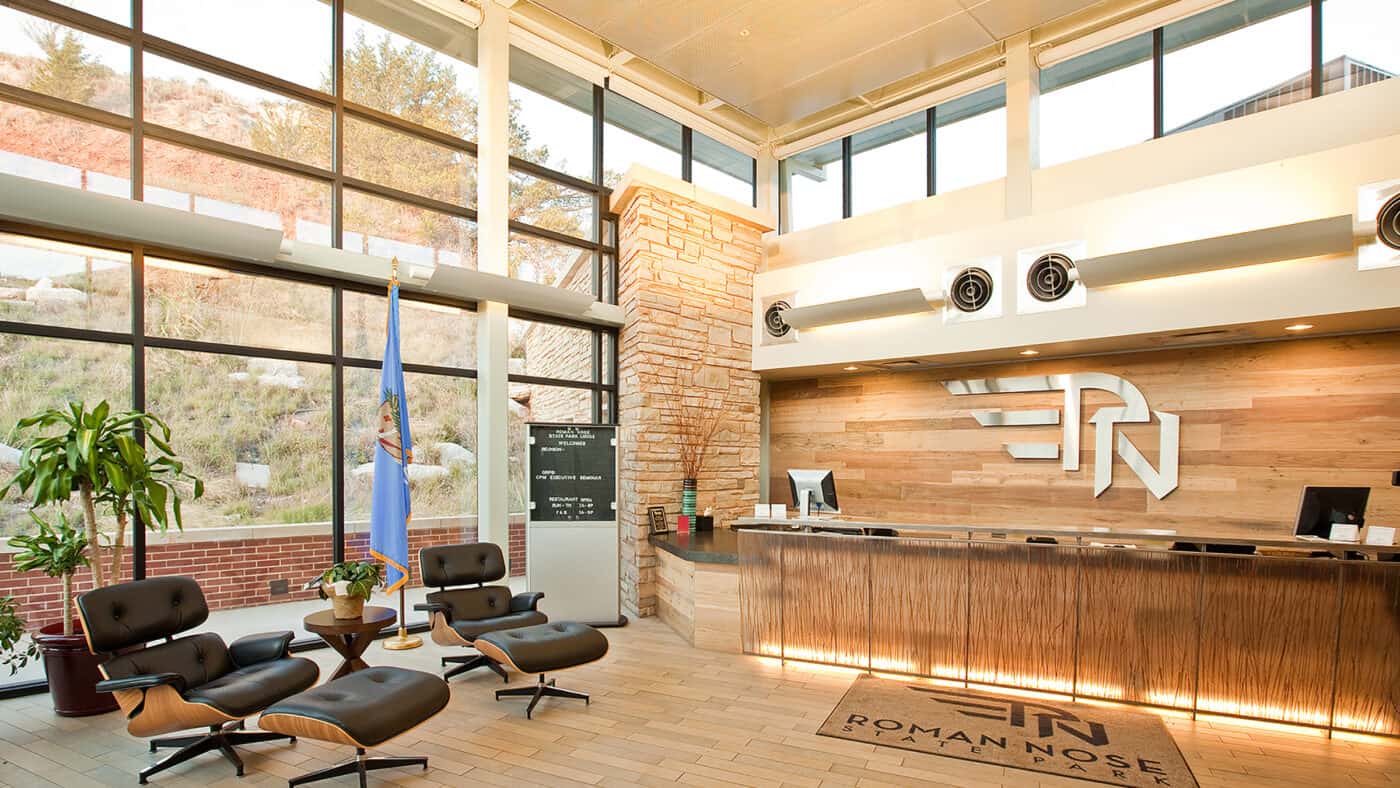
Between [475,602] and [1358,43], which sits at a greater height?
[1358,43]

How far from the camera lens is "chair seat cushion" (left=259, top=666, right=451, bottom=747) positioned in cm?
299

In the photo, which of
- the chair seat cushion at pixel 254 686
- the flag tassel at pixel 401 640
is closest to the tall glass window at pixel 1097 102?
the flag tassel at pixel 401 640

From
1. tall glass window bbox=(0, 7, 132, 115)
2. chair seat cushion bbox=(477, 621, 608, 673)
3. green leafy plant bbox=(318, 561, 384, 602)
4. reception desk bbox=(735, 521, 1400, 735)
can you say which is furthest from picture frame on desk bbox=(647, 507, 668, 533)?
tall glass window bbox=(0, 7, 132, 115)

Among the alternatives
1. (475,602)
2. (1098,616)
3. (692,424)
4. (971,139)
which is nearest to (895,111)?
(971,139)

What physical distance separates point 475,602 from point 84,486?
240cm

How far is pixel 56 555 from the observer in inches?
158

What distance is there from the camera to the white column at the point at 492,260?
20.5 feet

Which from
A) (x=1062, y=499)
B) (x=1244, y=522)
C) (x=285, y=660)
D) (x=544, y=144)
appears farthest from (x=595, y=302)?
(x=1244, y=522)

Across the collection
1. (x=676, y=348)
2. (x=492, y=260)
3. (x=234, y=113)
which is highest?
(x=234, y=113)

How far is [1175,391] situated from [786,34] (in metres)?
4.47

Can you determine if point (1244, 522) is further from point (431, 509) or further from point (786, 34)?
point (431, 509)

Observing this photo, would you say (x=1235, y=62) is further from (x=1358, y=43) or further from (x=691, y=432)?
(x=691, y=432)

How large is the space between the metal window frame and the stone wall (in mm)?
605

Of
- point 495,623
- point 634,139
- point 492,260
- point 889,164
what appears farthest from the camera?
point 889,164
